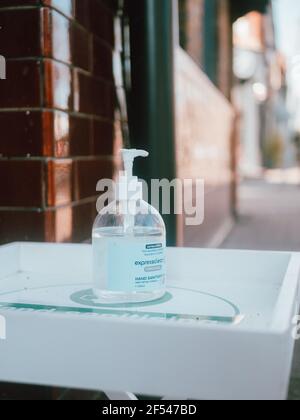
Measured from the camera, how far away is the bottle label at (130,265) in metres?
0.93

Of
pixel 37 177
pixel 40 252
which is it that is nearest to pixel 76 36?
pixel 37 177

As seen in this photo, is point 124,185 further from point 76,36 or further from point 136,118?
point 136,118

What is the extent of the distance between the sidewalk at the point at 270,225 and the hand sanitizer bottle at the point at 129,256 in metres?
0.70

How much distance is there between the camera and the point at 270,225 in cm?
689

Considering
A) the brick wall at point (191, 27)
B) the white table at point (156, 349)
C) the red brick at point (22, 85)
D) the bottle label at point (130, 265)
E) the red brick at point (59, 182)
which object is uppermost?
the brick wall at point (191, 27)

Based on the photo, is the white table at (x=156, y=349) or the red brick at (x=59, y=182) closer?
the white table at (x=156, y=349)

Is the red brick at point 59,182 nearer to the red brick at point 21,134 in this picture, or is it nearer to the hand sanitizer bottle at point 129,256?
the red brick at point 21,134

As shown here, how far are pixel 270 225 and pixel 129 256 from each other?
241 inches

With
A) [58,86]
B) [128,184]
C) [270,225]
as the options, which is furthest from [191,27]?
[270,225]

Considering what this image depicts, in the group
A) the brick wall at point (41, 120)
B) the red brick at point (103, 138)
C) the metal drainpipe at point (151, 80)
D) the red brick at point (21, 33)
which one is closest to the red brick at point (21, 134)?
the brick wall at point (41, 120)

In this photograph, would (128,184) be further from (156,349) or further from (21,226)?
(21,226)
